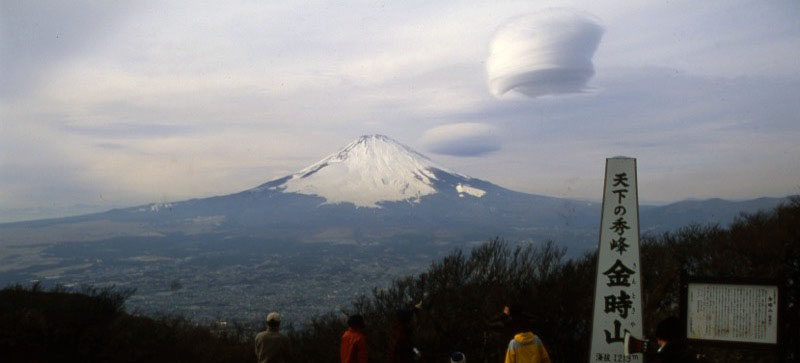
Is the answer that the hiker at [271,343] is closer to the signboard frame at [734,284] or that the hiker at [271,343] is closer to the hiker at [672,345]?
the hiker at [672,345]

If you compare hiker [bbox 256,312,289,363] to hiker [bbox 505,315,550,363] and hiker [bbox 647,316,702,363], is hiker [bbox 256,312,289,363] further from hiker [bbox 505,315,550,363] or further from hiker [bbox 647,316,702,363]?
hiker [bbox 647,316,702,363]

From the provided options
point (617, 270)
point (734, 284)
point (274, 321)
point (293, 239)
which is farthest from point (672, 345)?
point (293, 239)

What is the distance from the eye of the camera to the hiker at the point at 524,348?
204 inches

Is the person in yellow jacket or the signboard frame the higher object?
the signboard frame

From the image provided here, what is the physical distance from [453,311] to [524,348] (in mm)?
6863

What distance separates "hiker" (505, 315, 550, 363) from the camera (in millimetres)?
5191

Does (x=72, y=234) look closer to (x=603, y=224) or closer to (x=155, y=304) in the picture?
(x=155, y=304)

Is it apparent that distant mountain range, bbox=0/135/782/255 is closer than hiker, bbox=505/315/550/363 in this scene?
No

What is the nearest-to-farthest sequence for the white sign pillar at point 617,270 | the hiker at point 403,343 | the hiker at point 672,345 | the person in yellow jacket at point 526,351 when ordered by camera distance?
the hiker at point 672,345 → the person in yellow jacket at point 526,351 → the white sign pillar at point 617,270 → the hiker at point 403,343

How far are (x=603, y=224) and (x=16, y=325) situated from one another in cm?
1071

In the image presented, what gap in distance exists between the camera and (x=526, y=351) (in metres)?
5.21

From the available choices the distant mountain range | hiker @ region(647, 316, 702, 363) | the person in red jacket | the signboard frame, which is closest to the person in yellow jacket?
hiker @ region(647, 316, 702, 363)

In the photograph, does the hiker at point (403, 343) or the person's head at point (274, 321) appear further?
the person's head at point (274, 321)

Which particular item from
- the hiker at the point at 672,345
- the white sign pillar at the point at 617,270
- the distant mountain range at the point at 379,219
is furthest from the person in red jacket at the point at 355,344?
the distant mountain range at the point at 379,219
